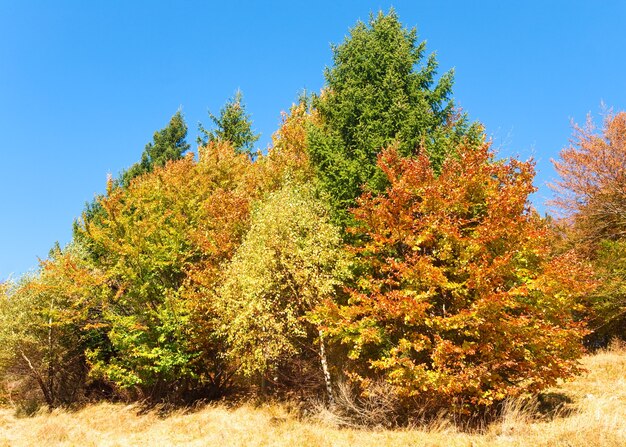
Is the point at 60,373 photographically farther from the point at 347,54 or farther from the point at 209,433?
the point at 347,54

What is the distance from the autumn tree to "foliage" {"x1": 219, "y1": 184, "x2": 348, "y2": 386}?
16571 mm

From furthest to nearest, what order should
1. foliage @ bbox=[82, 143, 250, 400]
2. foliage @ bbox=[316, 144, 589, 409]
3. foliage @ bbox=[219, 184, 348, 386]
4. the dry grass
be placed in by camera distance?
foliage @ bbox=[82, 143, 250, 400]
foliage @ bbox=[219, 184, 348, 386]
foliage @ bbox=[316, 144, 589, 409]
the dry grass

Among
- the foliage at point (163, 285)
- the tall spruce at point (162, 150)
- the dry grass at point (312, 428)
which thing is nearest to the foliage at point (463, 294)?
the dry grass at point (312, 428)

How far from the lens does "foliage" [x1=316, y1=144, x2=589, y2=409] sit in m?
11.9

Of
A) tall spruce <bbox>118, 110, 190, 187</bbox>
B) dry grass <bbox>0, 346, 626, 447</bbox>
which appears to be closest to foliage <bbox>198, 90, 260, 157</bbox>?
tall spruce <bbox>118, 110, 190, 187</bbox>

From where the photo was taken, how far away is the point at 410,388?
1205cm

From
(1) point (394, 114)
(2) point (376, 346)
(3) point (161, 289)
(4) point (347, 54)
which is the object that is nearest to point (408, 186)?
(1) point (394, 114)

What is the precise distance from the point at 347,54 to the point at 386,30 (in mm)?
2024

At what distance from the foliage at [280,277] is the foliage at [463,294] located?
5.57 feet

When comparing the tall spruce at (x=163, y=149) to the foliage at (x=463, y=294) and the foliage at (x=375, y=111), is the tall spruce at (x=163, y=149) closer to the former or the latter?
Answer: the foliage at (x=375, y=111)

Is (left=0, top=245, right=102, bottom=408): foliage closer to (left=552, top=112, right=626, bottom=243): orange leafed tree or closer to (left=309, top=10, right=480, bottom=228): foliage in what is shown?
(left=309, top=10, right=480, bottom=228): foliage

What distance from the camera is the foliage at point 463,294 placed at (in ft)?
38.9

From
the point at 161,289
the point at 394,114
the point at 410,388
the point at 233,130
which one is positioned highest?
the point at 233,130

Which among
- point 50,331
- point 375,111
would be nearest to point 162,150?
point 50,331
